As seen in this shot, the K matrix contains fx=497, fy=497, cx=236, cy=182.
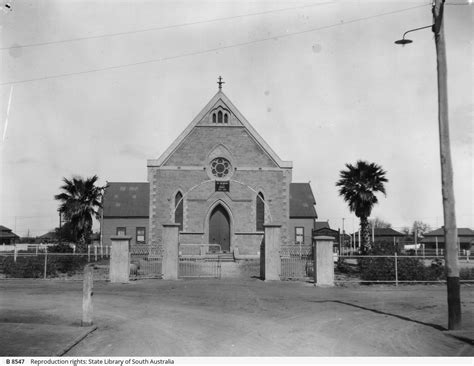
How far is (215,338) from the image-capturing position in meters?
9.40

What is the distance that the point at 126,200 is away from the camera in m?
60.6

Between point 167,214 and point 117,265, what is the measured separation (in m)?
14.2

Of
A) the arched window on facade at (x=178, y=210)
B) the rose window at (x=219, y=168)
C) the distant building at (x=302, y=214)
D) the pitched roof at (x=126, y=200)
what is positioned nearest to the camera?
the arched window on facade at (x=178, y=210)

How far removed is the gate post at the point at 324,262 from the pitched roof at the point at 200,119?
1594 cm

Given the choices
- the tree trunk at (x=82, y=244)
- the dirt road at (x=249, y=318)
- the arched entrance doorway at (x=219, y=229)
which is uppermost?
the arched entrance doorway at (x=219, y=229)

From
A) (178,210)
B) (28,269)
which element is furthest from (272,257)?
(178,210)

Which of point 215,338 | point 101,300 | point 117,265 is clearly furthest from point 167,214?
point 215,338

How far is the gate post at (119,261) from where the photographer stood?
814 inches

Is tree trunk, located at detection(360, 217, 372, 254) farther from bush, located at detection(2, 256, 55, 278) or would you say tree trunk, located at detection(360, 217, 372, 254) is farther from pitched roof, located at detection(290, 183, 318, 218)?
bush, located at detection(2, 256, 55, 278)

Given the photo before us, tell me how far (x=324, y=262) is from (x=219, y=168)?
55.7 feet

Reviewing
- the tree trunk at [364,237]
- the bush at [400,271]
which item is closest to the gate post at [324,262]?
the bush at [400,271]

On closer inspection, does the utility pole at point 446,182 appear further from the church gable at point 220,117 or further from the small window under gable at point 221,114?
the small window under gable at point 221,114

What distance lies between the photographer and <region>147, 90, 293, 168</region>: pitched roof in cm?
3541

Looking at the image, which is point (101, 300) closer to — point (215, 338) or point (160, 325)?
point (160, 325)
